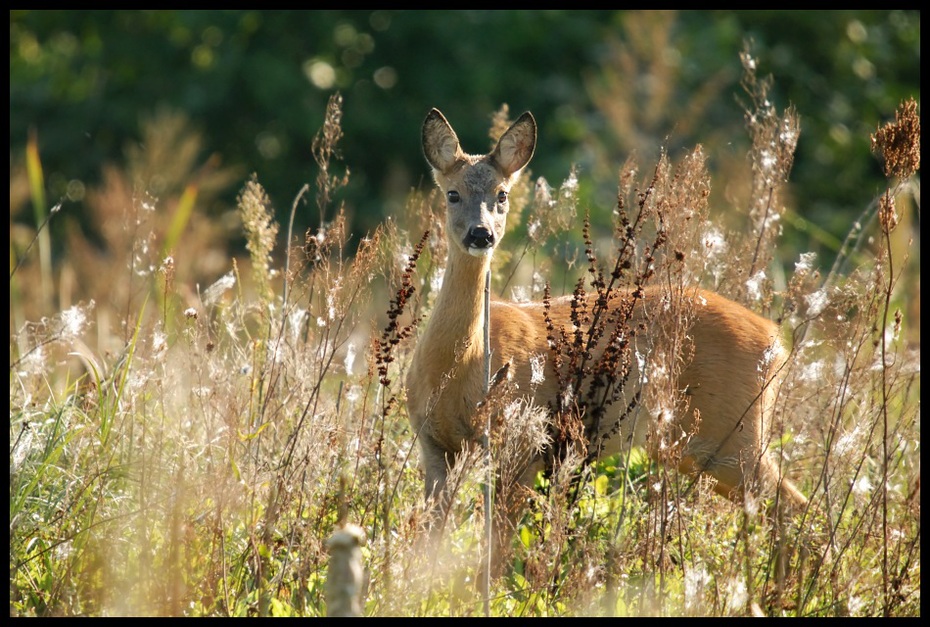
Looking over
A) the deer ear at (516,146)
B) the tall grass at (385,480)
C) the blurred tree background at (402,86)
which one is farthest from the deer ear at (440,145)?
the blurred tree background at (402,86)

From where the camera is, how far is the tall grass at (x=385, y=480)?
3.60 meters

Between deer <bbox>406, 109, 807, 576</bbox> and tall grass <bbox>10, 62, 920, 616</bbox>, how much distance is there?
0.58ft

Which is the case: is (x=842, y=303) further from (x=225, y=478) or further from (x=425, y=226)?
(x=225, y=478)

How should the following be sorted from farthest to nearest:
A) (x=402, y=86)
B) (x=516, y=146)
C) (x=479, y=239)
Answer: (x=402, y=86) < (x=516, y=146) < (x=479, y=239)

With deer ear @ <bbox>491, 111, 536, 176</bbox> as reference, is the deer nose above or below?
below

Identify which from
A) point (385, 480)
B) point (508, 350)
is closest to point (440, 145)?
point (508, 350)

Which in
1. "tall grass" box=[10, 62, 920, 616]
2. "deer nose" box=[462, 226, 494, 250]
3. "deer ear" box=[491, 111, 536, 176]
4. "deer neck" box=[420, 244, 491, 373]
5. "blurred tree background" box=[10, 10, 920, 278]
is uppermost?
"blurred tree background" box=[10, 10, 920, 278]

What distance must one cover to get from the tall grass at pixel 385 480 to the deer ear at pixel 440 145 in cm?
43

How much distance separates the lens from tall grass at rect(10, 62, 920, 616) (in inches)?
142

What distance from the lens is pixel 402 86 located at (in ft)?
53.6

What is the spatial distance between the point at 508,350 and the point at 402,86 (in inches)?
460

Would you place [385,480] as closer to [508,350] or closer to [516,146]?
[508,350]

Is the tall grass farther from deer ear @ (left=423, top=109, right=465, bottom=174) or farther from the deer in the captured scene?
deer ear @ (left=423, top=109, right=465, bottom=174)

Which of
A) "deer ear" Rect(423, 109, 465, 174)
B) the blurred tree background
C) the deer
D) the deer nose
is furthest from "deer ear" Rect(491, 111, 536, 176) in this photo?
the blurred tree background
